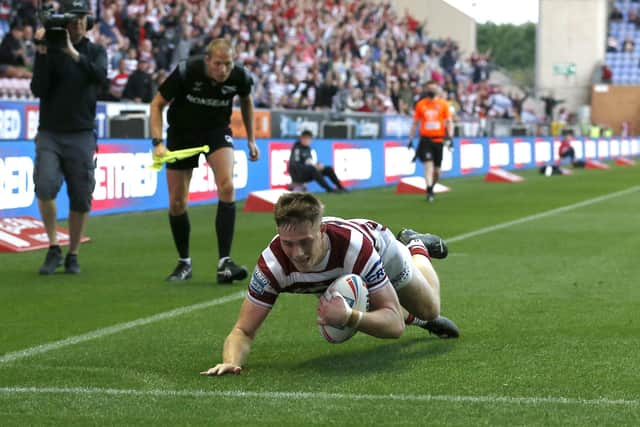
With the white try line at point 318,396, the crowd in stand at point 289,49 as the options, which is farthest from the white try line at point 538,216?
the white try line at point 318,396

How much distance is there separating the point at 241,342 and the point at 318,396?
0.75 meters

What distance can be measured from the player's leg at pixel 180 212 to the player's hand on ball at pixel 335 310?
13.6 feet

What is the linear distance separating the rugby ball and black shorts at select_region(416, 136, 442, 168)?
1560 centimetres

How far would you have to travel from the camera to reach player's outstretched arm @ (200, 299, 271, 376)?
586 centimetres

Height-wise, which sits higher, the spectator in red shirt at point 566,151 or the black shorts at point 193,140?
the black shorts at point 193,140

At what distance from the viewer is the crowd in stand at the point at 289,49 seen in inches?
890

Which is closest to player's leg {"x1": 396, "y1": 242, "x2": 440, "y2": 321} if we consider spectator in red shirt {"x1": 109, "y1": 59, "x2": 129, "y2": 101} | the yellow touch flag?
the yellow touch flag

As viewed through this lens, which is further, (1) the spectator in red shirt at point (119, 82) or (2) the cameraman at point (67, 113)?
(1) the spectator in red shirt at point (119, 82)

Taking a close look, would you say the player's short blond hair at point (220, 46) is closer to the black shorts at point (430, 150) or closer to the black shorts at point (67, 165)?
the black shorts at point (67, 165)

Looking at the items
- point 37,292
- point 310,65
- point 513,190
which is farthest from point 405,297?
Result: point 310,65

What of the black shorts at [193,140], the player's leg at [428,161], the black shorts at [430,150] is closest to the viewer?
the black shorts at [193,140]

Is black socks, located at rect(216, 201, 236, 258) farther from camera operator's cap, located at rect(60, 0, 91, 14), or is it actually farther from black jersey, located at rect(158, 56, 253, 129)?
camera operator's cap, located at rect(60, 0, 91, 14)

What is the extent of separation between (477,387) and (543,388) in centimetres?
28

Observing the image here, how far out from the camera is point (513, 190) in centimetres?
2447
